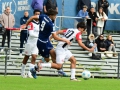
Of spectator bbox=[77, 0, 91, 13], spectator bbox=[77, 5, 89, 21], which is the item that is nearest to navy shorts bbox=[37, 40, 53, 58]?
spectator bbox=[77, 5, 89, 21]

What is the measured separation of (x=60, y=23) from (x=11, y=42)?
2.61m

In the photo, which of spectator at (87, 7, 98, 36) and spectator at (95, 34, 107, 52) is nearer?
spectator at (95, 34, 107, 52)

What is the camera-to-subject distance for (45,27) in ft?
63.1

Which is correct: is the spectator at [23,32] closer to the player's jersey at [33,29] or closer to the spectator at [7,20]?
the spectator at [7,20]

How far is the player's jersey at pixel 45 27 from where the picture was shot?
19.1 m

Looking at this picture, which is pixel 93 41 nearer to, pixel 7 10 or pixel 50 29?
pixel 7 10

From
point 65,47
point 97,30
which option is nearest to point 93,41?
point 97,30

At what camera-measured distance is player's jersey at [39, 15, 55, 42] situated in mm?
19125

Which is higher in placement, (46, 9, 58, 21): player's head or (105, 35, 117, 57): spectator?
(46, 9, 58, 21): player's head

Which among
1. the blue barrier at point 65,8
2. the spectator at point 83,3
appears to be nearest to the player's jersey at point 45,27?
the blue barrier at point 65,8

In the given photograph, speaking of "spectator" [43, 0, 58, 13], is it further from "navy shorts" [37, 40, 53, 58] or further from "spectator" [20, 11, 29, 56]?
"navy shorts" [37, 40, 53, 58]

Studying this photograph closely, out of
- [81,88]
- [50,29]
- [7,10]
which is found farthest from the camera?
[7,10]

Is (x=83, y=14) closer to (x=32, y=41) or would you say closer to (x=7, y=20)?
(x=7, y=20)

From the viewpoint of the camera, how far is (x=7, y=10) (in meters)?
27.3
